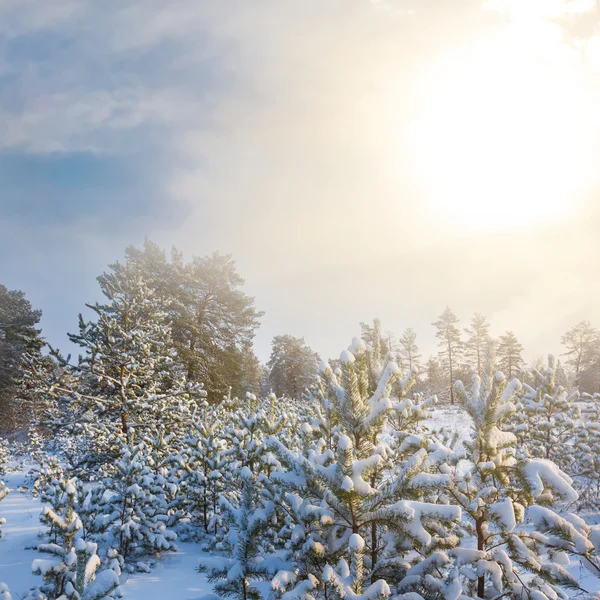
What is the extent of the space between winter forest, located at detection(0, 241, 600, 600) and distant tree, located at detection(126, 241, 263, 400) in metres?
3.95

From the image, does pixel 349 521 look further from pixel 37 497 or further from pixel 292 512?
pixel 37 497

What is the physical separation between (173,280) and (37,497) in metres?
14.4

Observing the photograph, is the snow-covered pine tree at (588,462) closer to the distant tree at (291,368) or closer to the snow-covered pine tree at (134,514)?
the snow-covered pine tree at (134,514)

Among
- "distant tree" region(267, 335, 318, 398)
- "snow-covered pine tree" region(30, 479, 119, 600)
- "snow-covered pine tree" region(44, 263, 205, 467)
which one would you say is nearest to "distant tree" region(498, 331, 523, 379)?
"distant tree" region(267, 335, 318, 398)

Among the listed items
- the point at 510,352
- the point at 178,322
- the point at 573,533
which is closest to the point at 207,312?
the point at 178,322

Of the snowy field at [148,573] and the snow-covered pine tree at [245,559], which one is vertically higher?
the snow-covered pine tree at [245,559]


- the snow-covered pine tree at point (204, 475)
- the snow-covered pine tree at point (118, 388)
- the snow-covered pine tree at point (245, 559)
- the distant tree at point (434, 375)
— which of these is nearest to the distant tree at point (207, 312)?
the snow-covered pine tree at point (118, 388)

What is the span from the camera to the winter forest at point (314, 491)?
278 centimetres

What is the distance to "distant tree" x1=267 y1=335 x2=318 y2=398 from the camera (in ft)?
137

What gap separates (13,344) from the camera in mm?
30500

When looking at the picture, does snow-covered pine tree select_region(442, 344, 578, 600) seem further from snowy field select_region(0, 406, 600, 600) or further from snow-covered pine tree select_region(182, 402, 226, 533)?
snow-covered pine tree select_region(182, 402, 226, 533)

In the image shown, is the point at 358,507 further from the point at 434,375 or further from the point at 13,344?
the point at 434,375

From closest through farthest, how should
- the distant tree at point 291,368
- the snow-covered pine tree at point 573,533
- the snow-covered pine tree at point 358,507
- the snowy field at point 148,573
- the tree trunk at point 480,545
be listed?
the snow-covered pine tree at point 573,533 → the snow-covered pine tree at point 358,507 → the tree trunk at point 480,545 → the snowy field at point 148,573 → the distant tree at point 291,368

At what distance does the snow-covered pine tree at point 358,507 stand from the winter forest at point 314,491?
2 centimetres
